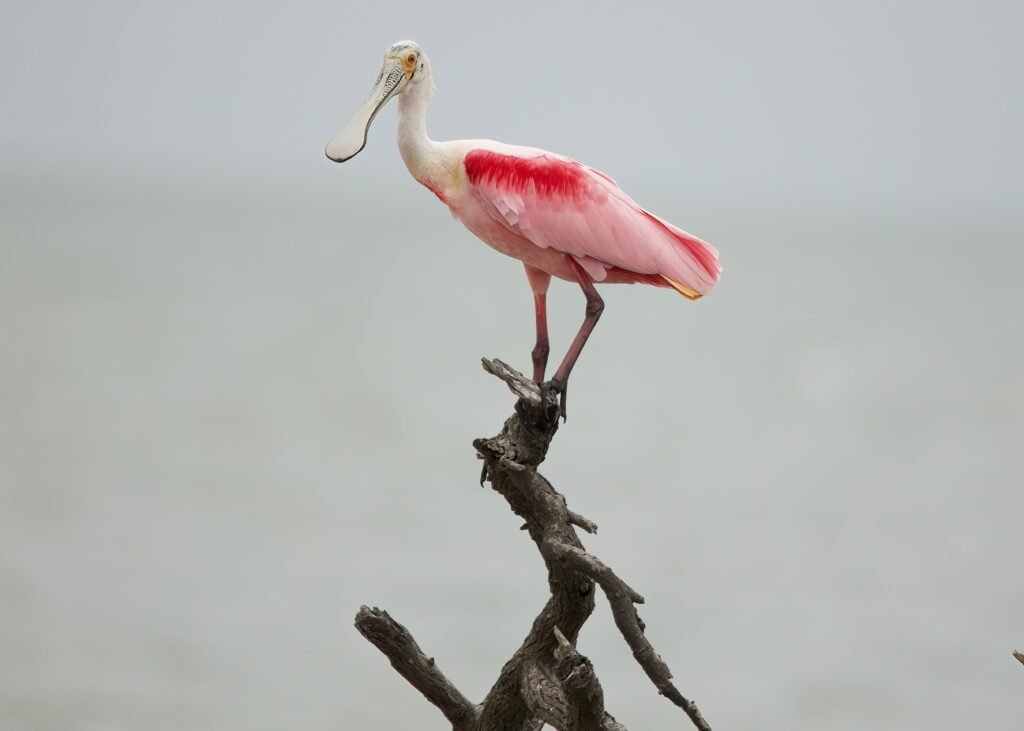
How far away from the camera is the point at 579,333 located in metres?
4.80

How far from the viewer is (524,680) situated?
4469mm

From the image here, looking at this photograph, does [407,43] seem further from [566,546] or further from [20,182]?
[20,182]

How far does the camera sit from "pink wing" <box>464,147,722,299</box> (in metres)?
4.78

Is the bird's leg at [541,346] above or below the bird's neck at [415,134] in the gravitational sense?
below

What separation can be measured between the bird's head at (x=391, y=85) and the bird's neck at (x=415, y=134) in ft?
0.06

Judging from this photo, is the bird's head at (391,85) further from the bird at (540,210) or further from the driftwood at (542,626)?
the driftwood at (542,626)

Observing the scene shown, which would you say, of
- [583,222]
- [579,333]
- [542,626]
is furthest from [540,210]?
→ [542,626]

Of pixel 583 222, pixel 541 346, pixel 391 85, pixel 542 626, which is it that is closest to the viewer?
pixel 542 626

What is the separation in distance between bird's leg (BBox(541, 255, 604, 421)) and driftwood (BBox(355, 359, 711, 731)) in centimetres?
12

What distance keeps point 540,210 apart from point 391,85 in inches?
23.1

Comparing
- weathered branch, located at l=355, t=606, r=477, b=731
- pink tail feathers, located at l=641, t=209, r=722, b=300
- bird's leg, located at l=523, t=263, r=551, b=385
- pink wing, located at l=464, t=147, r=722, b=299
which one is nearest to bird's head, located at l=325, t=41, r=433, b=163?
pink wing, located at l=464, t=147, r=722, b=299

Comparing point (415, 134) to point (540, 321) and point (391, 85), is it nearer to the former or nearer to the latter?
point (391, 85)

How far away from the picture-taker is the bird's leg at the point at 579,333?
15.5 feet

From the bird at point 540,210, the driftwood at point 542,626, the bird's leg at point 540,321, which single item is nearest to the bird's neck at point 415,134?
the bird at point 540,210
